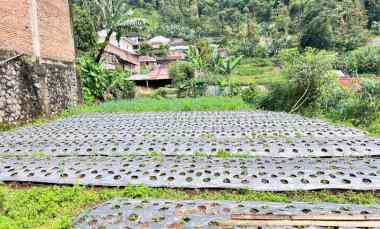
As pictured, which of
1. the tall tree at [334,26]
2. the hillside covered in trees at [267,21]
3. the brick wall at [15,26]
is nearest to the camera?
the brick wall at [15,26]

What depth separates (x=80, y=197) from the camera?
13.4 ft

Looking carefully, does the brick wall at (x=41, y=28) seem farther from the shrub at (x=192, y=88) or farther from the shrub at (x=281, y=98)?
the shrub at (x=281, y=98)

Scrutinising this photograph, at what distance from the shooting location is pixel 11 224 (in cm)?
325

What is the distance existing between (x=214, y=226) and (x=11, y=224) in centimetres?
213

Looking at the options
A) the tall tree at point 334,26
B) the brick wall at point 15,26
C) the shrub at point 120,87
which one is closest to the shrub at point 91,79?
the shrub at point 120,87

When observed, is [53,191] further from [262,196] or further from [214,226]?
[262,196]

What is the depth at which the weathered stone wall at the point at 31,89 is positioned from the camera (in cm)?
954

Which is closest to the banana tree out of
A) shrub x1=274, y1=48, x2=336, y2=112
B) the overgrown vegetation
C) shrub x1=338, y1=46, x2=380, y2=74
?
the overgrown vegetation

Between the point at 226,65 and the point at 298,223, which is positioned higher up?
the point at 226,65

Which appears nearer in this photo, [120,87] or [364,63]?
[120,87]

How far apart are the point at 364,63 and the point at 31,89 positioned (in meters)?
33.3

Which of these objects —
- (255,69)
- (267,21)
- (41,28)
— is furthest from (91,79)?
(267,21)

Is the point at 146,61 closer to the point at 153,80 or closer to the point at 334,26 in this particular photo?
the point at 153,80

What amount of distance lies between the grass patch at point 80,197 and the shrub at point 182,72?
1902cm
